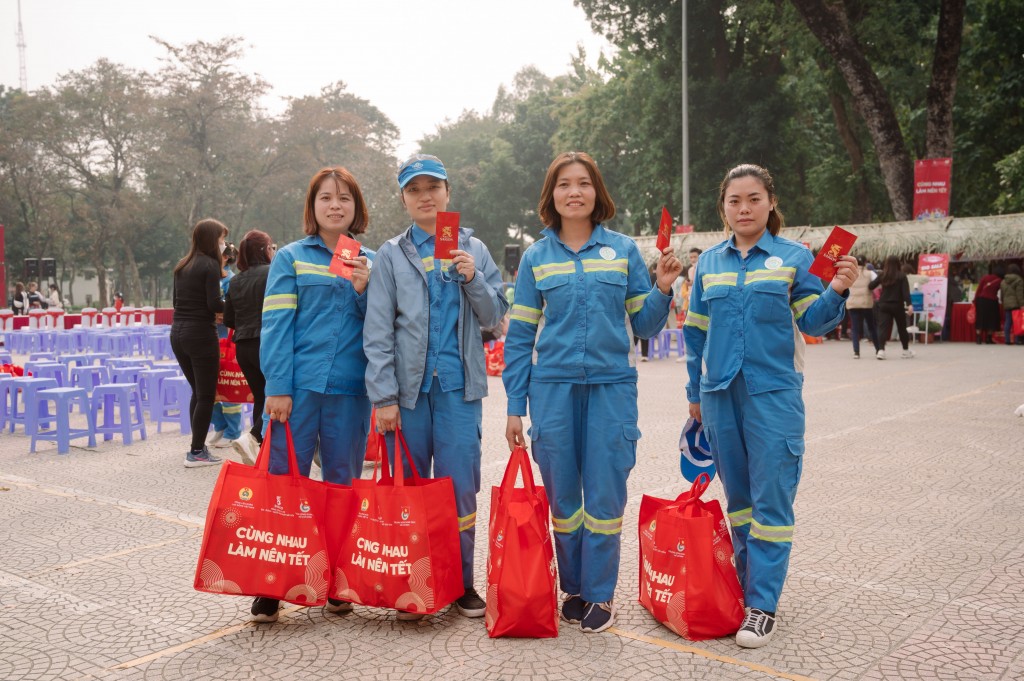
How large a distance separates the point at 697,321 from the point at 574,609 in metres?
1.36

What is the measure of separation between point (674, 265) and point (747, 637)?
149 cm

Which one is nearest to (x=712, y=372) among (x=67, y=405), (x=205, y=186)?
(x=67, y=405)

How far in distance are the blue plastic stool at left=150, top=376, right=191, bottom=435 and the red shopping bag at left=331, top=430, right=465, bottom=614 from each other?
A: 5.80 meters

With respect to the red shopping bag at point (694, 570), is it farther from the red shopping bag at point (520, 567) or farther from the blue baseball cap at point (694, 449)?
the red shopping bag at point (520, 567)

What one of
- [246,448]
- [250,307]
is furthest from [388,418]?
[250,307]

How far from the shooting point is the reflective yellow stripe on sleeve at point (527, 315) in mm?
3750

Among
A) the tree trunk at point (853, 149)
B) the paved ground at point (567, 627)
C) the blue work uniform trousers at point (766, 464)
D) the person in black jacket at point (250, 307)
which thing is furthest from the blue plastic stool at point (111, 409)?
the tree trunk at point (853, 149)

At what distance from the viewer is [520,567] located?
3.43m

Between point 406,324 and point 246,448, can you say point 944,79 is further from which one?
point 406,324

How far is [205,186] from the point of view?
42875mm

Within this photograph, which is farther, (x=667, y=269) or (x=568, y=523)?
(x=568, y=523)

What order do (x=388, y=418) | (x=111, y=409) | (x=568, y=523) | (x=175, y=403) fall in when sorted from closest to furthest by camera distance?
(x=388, y=418) < (x=568, y=523) < (x=111, y=409) < (x=175, y=403)

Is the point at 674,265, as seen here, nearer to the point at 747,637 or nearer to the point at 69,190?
the point at 747,637

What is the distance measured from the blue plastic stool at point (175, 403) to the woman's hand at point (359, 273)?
18.7 ft
